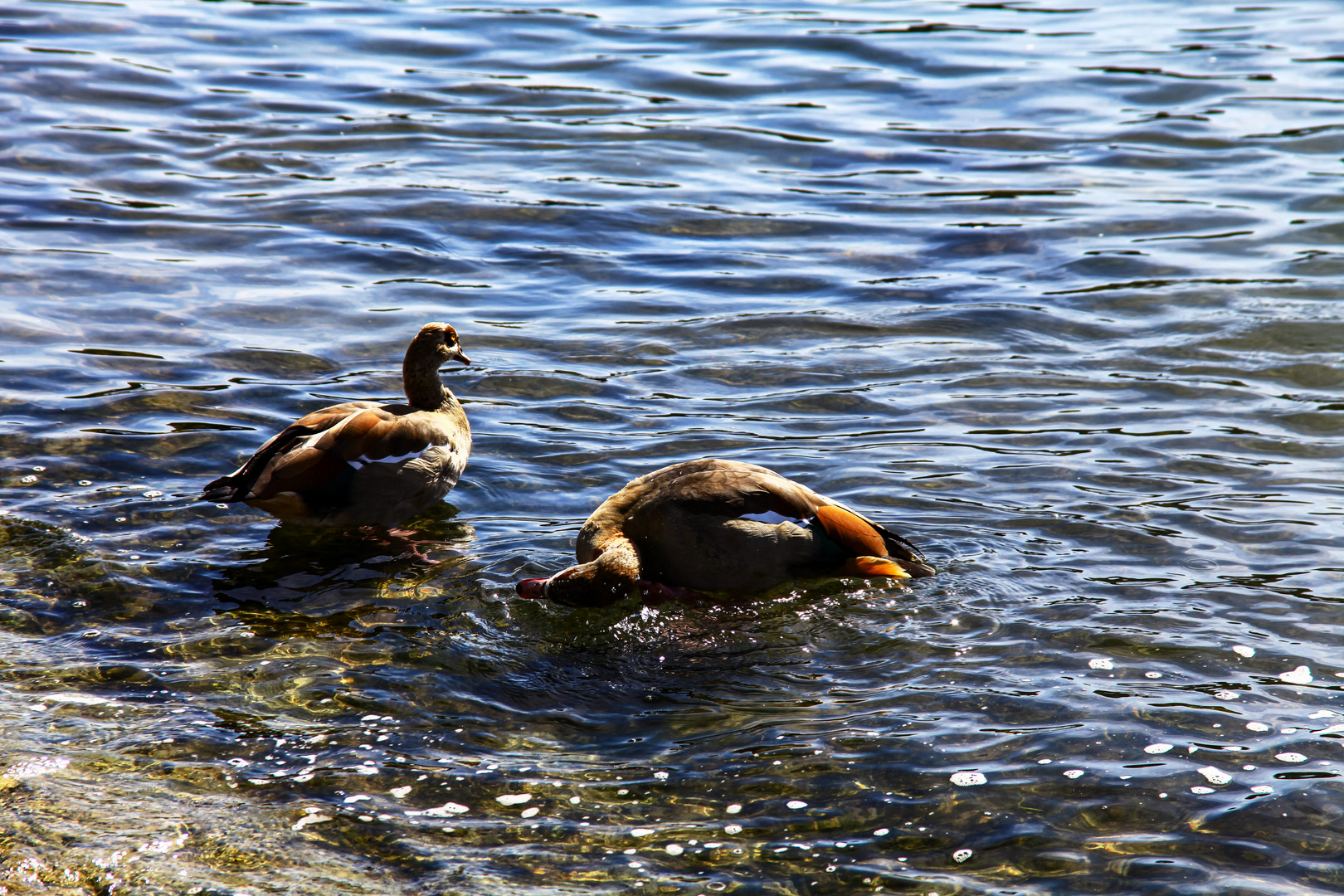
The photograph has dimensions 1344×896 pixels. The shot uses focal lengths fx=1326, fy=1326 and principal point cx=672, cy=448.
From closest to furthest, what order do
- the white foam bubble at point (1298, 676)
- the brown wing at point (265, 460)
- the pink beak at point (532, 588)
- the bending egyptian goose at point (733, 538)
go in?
the white foam bubble at point (1298, 676) < the pink beak at point (532, 588) < the bending egyptian goose at point (733, 538) < the brown wing at point (265, 460)

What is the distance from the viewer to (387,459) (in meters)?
8.16

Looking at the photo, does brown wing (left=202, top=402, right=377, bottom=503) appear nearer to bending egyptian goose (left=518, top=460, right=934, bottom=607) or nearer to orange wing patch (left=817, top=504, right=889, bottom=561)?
bending egyptian goose (left=518, top=460, right=934, bottom=607)

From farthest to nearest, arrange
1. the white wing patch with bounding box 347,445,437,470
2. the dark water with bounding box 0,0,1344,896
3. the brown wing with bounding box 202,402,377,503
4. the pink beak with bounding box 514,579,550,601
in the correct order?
1. the white wing patch with bounding box 347,445,437,470
2. the brown wing with bounding box 202,402,377,503
3. the pink beak with bounding box 514,579,550,601
4. the dark water with bounding box 0,0,1344,896

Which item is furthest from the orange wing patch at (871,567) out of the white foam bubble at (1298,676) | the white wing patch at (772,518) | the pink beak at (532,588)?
the white foam bubble at (1298,676)

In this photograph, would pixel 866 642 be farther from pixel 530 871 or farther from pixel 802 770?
pixel 530 871

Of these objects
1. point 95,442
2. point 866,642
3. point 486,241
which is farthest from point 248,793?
point 486,241

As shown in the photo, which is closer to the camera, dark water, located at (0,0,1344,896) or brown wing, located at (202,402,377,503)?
dark water, located at (0,0,1344,896)

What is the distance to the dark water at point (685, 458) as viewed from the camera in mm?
5324

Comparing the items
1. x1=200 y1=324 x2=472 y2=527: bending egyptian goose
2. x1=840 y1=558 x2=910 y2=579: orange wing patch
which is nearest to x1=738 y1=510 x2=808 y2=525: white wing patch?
x1=840 y1=558 x2=910 y2=579: orange wing patch

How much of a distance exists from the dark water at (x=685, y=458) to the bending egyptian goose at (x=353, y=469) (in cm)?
34

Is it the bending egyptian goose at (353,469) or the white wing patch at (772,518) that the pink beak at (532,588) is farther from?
the bending egyptian goose at (353,469)

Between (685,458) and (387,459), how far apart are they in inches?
82.8

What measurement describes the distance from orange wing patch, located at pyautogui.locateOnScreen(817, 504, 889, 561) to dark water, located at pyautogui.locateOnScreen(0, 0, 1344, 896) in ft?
0.90

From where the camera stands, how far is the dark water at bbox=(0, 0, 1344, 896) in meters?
5.32
